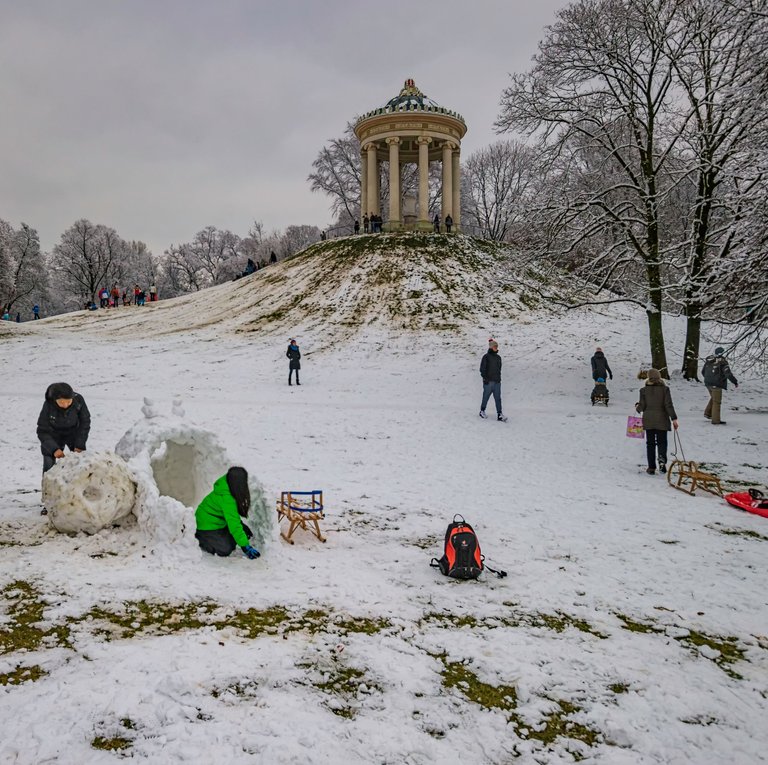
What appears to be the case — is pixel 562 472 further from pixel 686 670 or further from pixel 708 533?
pixel 686 670

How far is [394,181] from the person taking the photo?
32.9m

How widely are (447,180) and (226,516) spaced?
3275 centimetres

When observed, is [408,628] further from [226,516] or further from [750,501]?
[750,501]

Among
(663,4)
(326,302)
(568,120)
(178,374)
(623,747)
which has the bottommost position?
(623,747)

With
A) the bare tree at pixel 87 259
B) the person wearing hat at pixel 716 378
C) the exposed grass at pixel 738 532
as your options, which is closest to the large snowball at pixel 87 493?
the exposed grass at pixel 738 532

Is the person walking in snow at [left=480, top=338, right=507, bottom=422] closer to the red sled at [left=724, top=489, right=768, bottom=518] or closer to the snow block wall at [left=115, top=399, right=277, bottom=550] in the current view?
the red sled at [left=724, top=489, right=768, bottom=518]

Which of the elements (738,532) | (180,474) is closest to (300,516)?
(180,474)

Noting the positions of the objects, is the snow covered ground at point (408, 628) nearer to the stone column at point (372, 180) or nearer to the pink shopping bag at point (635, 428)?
the pink shopping bag at point (635, 428)

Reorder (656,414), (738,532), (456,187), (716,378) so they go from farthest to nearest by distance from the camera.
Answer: (456,187)
(716,378)
(656,414)
(738,532)

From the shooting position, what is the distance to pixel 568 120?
1717cm

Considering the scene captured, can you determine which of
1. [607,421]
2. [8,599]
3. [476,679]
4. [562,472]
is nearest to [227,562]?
[8,599]

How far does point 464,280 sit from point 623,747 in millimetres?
28731

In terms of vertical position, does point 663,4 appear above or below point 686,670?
above

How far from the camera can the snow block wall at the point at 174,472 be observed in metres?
5.90
